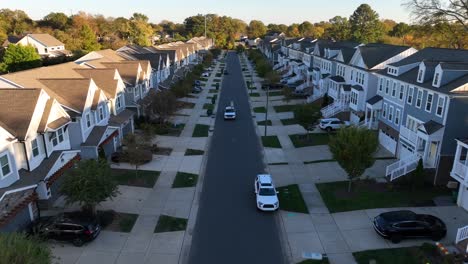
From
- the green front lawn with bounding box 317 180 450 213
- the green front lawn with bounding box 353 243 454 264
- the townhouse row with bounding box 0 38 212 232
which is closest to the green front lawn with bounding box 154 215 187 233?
the townhouse row with bounding box 0 38 212 232

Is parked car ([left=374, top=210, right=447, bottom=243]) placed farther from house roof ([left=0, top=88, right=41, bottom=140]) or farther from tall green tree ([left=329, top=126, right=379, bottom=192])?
house roof ([left=0, top=88, right=41, bottom=140])

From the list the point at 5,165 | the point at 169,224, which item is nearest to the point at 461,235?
the point at 169,224

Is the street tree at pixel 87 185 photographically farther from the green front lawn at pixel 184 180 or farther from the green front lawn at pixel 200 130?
the green front lawn at pixel 200 130

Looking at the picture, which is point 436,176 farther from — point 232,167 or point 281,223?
point 232,167

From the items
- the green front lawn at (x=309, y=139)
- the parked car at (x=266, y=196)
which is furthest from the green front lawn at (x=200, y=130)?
the parked car at (x=266, y=196)

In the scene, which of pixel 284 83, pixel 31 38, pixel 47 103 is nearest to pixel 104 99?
pixel 47 103
